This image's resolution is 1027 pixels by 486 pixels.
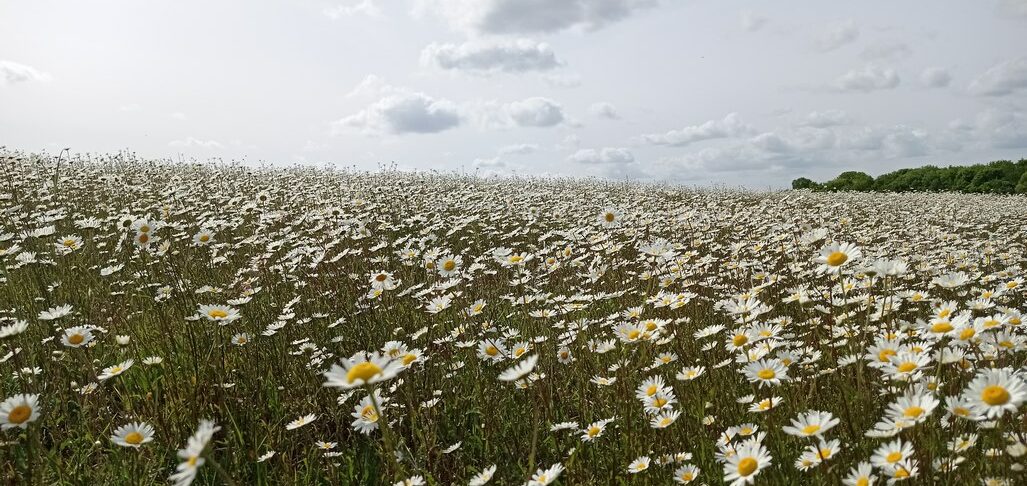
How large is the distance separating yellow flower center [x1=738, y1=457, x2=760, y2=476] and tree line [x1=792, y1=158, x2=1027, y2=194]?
27.6 metres

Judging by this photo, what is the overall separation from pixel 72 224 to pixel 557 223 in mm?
6880

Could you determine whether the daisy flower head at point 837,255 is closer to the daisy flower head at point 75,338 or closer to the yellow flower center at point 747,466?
the yellow flower center at point 747,466

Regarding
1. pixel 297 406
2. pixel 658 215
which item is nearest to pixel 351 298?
pixel 297 406

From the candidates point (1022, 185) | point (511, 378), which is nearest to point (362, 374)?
point (511, 378)

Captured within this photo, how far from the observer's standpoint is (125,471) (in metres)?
2.91

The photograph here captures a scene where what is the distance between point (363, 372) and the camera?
1.62 m

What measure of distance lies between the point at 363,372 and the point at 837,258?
82.8 inches

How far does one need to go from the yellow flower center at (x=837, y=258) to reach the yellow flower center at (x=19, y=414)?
2.96m

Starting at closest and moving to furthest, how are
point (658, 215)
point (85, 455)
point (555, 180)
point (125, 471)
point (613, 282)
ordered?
point (125, 471)
point (85, 455)
point (613, 282)
point (658, 215)
point (555, 180)

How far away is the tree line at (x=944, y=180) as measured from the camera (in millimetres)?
25594

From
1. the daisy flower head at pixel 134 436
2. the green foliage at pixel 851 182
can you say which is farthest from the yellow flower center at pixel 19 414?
the green foliage at pixel 851 182

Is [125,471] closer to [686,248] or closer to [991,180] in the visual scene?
[686,248]

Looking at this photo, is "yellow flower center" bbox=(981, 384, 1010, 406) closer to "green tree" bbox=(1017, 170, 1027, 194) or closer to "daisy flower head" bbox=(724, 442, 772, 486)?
"daisy flower head" bbox=(724, 442, 772, 486)

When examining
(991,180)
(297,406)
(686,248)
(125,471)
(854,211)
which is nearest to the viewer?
(125,471)
